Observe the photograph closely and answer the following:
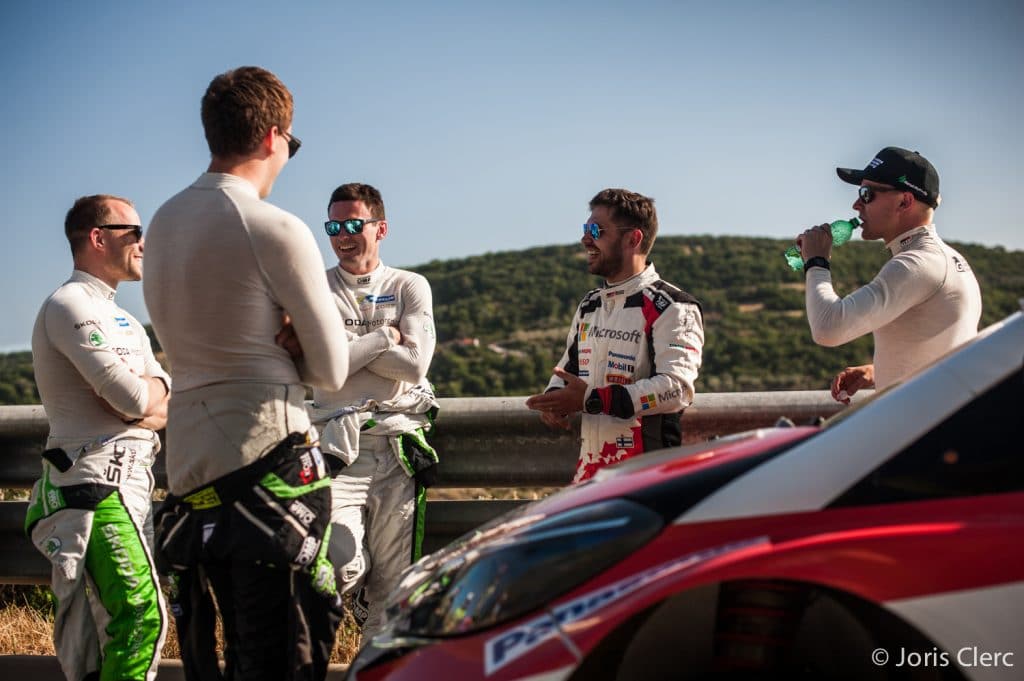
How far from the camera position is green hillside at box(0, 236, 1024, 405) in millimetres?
30516

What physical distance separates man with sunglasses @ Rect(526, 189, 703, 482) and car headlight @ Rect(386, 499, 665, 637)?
1930 mm

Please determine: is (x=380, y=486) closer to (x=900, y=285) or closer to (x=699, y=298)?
(x=900, y=285)

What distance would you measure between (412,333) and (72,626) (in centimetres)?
185

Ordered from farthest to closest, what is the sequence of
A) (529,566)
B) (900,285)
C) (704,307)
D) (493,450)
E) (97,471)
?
(704,307), (493,450), (97,471), (900,285), (529,566)

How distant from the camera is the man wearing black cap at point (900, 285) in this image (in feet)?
12.7

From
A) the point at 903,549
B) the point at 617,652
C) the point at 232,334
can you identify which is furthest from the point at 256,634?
the point at 903,549

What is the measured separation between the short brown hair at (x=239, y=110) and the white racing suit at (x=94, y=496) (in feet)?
4.34

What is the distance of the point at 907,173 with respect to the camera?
162 inches

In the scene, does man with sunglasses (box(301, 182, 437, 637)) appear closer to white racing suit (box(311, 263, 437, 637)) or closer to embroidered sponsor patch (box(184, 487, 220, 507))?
white racing suit (box(311, 263, 437, 637))

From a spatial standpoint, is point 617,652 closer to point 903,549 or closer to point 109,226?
point 903,549

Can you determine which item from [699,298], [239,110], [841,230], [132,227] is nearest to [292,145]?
[239,110]

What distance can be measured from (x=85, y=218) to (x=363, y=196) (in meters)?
1.27

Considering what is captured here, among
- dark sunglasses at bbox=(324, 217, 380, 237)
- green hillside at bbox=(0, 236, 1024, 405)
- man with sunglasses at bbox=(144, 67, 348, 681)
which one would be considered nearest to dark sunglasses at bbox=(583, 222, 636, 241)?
dark sunglasses at bbox=(324, 217, 380, 237)

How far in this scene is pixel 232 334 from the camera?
291 centimetres
